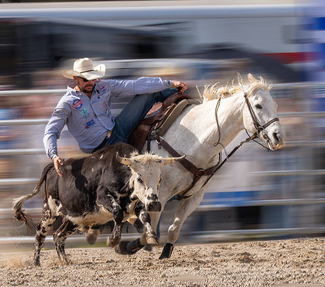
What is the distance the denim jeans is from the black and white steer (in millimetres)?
298

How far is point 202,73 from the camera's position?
465cm

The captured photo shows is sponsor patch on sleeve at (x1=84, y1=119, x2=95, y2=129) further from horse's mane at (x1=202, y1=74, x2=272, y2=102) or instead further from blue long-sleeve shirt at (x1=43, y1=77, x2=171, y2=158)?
horse's mane at (x1=202, y1=74, x2=272, y2=102)

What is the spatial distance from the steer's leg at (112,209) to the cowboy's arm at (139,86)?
1053 millimetres

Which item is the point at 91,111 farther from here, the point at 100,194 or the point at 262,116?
the point at 262,116

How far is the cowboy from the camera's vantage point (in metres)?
3.95

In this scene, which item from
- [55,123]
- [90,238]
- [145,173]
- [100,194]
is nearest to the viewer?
[145,173]

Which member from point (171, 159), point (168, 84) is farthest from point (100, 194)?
point (168, 84)

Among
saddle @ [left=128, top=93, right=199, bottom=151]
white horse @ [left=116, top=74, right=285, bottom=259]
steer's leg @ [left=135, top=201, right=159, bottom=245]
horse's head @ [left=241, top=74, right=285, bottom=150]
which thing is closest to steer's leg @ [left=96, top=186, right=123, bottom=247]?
steer's leg @ [left=135, top=201, right=159, bottom=245]

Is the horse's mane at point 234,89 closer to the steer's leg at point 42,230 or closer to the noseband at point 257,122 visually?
the noseband at point 257,122

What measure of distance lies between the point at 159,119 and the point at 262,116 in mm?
985

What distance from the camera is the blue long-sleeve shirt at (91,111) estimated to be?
3.94 meters

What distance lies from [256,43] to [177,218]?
2116 millimetres

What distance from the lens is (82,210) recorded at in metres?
3.92

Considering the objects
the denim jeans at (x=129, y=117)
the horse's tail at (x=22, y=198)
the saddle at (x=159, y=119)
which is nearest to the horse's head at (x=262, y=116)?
the saddle at (x=159, y=119)
